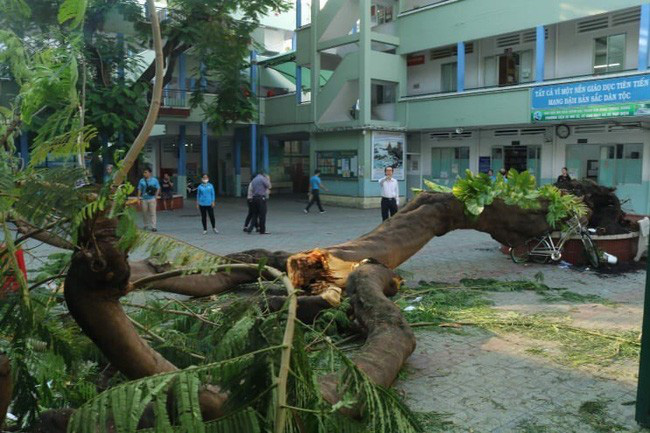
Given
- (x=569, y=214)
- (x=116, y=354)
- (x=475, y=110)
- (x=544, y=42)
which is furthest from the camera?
(x=475, y=110)

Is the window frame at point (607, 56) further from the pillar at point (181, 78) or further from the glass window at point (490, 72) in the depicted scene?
the pillar at point (181, 78)

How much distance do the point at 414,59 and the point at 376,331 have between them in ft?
78.9

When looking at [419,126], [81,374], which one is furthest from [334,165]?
[81,374]

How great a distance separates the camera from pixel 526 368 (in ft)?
16.4

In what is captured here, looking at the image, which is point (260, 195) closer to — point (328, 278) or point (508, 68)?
point (328, 278)

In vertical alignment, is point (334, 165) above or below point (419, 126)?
below

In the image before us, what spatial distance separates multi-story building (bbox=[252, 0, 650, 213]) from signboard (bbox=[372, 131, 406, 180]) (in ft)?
0.19

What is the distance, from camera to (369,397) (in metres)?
2.29

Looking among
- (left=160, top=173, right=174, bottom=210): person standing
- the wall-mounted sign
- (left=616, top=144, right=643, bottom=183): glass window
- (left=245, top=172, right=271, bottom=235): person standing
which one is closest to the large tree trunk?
(left=245, top=172, right=271, bottom=235): person standing

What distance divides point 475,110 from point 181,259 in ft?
73.2

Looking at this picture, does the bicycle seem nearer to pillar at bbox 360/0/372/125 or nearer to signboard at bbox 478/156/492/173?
signboard at bbox 478/156/492/173

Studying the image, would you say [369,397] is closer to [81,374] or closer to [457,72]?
[81,374]

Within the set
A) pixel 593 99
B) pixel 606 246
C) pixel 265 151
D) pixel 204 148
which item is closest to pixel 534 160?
pixel 593 99

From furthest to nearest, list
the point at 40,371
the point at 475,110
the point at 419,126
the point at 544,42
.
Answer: the point at 419,126, the point at 475,110, the point at 544,42, the point at 40,371
